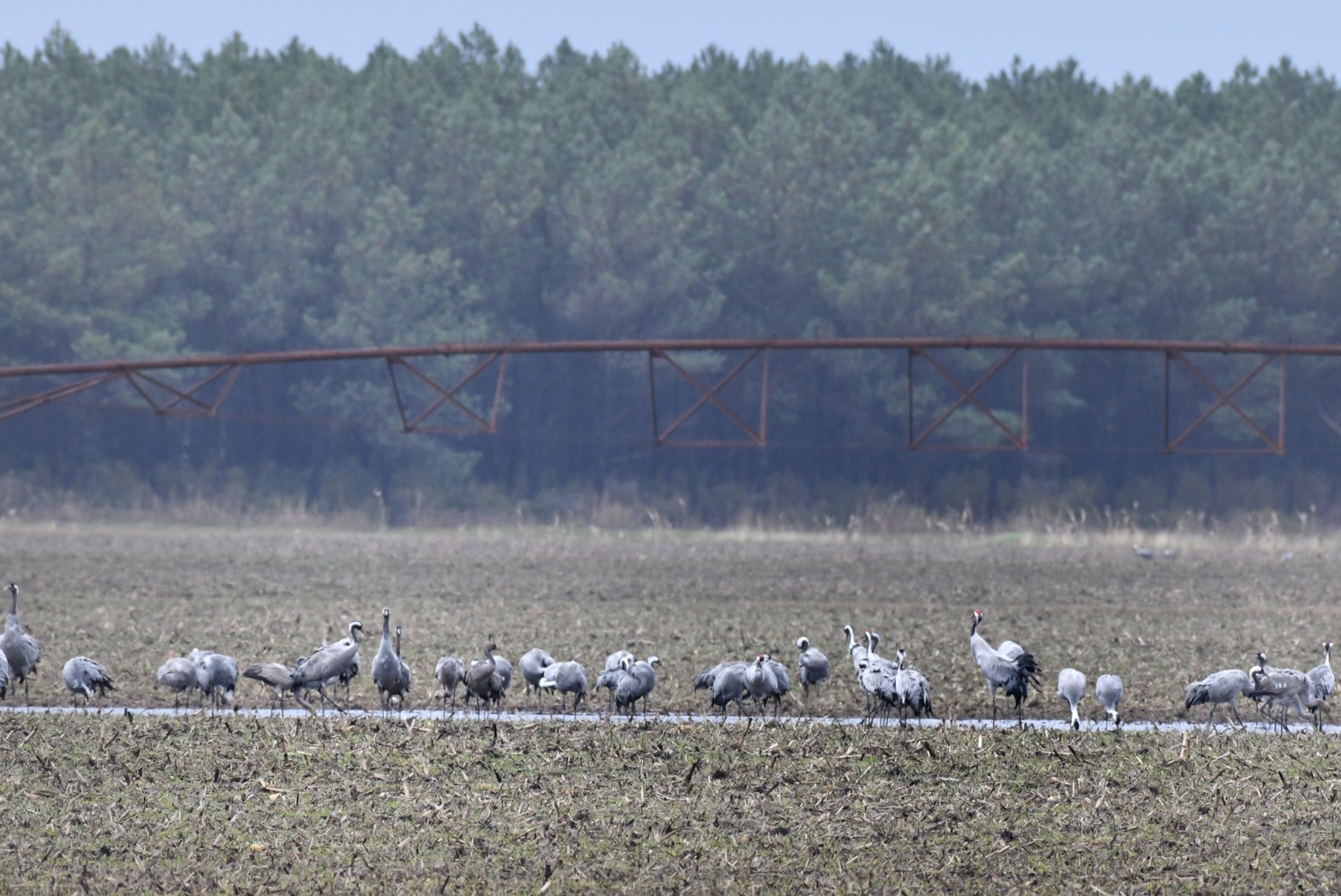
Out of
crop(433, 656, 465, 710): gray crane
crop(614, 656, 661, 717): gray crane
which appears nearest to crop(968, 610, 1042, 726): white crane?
crop(614, 656, 661, 717): gray crane

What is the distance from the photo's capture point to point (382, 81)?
3071 inches

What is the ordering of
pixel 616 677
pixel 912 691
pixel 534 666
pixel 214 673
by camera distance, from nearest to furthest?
1. pixel 912 691
2. pixel 214 673
3. pixel 616 677
4. pixel 534 666

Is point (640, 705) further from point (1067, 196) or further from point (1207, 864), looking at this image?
point (1067, 196)

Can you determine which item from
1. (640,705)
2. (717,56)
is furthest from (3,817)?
(717,56)

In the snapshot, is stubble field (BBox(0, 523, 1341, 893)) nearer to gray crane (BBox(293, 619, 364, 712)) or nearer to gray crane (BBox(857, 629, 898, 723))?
gray crane (BBox(857, 629, 898, 723))

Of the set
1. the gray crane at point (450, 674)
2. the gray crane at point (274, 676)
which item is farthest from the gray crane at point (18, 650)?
the gray crane at point (450, 674)

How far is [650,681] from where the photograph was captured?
60.8 feet

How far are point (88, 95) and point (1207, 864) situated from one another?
75.7 m

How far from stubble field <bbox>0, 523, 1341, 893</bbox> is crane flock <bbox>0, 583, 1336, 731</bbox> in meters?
0.50

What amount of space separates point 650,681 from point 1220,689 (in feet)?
18.2

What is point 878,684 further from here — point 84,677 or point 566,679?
point 84,677

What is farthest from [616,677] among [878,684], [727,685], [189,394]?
[189,394]

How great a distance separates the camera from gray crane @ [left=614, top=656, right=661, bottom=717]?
18.3 meters

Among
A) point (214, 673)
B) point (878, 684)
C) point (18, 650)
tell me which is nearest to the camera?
point (878, 684)
